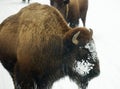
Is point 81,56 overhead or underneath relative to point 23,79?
overhead

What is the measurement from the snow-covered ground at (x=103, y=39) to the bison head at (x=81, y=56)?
146cm

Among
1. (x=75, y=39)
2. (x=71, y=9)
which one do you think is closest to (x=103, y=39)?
(x=71, y=9)

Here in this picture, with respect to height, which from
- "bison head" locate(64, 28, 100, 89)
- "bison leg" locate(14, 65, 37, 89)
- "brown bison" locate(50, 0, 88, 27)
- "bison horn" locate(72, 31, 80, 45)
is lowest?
"brown bison" locate(50, 0, 88, 27)

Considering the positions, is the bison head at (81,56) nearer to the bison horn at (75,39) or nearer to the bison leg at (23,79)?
the bison horn at (75,39)

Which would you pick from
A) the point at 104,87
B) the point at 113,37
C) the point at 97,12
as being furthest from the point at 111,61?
the point at 97,12

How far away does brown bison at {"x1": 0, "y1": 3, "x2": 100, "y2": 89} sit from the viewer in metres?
2.84

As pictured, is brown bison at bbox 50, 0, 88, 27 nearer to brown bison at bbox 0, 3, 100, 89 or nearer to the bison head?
brown bison at bbox 0, 3, 100, 89

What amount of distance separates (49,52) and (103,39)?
4077 mm

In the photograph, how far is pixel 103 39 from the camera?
22.4 feet

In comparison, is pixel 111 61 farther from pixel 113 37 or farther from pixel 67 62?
pixel 67 62

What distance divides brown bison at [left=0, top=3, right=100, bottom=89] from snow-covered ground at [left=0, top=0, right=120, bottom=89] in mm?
1405

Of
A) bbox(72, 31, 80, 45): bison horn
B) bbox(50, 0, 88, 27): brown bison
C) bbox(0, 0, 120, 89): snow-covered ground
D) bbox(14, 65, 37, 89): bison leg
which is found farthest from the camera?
bbox(50, 0, 88, 27): brown bison

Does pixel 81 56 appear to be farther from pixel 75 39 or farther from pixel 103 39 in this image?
pixel 103 39

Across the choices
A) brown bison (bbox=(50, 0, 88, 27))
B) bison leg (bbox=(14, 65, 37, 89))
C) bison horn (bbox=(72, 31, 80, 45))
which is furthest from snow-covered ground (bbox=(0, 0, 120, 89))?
bison horn (bbox=(72, 31, 80, 45))
